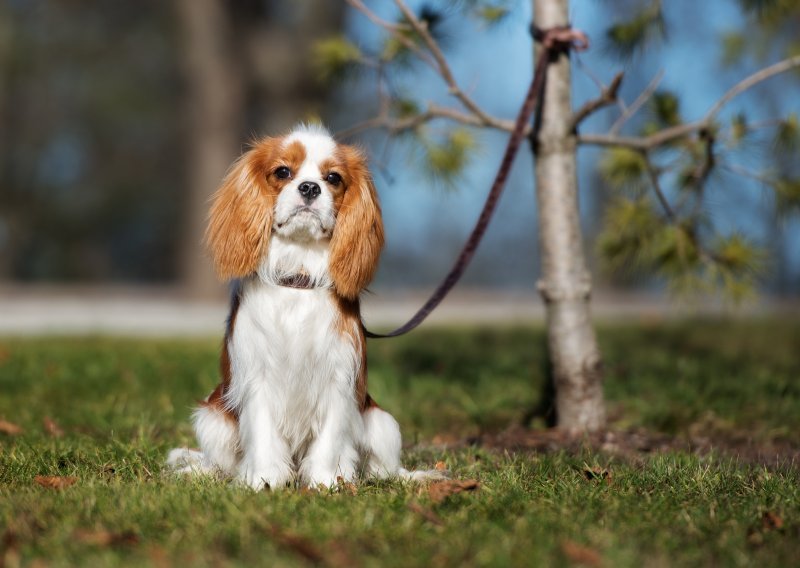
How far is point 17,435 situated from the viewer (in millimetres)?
4633

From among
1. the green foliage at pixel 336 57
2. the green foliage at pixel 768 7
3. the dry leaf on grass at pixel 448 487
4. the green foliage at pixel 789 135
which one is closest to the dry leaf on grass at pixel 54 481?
the dry leaf on grass at pixel 448 487

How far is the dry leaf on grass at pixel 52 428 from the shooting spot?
4701 mm

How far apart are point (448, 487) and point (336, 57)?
306cm

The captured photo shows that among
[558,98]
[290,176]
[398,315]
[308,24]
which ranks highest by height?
[308,24]

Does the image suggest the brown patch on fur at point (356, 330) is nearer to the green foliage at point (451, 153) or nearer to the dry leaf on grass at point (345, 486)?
the dry leaf on grass at point (345, 486)

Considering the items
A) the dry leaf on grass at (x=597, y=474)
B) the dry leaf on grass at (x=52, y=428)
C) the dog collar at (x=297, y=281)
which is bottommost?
the dry leaf on grass at (x=52, y=428)

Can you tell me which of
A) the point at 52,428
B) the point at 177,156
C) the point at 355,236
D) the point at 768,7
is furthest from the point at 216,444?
the point at 177,156

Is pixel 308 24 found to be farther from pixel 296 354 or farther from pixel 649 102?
pixel 296 354

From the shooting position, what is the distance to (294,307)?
11.4 ft

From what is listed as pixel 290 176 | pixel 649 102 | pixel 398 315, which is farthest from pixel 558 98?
pixel 398 315

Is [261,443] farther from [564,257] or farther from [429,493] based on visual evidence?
[564,257]

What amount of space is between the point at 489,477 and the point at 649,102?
2843 mm

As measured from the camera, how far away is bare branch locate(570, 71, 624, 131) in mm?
4414

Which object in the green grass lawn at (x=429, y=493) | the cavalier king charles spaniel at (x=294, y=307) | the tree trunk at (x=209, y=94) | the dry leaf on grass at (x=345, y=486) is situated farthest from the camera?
the tree trunk at (x=209, y=94)
